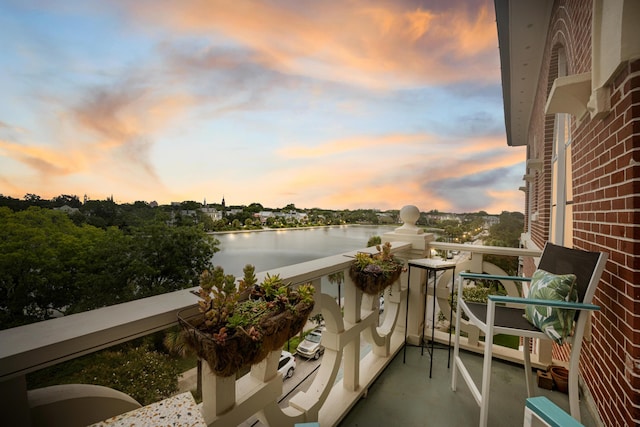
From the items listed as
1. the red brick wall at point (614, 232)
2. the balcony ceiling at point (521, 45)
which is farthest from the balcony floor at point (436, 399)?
the balcony ceiling at point (521, 45)

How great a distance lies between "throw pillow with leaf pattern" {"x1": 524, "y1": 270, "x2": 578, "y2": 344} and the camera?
Result: 53.3 inches

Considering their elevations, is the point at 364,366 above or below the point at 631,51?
below

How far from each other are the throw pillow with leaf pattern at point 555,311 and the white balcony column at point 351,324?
97 centimetres

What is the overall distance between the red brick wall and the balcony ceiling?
4.99ft

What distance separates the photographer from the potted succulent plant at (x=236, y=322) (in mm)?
768

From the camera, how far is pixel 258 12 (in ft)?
12.4

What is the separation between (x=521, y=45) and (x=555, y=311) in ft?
14.0

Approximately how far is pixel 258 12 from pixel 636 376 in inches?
194

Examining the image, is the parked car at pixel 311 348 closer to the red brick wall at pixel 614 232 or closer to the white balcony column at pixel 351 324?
the white balcony column at pixel 351 324

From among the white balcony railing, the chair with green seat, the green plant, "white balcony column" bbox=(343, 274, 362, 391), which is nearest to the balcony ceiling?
the white balcony railing

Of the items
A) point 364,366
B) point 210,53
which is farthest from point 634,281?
point 210,53

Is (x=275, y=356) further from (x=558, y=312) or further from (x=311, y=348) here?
(x=311, y=348)

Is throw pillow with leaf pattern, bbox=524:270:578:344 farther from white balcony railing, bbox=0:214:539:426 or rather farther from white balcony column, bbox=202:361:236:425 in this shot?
white balcony column, bbox=202:361:236:425

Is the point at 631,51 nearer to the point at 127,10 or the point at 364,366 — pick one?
the point at 364,366
